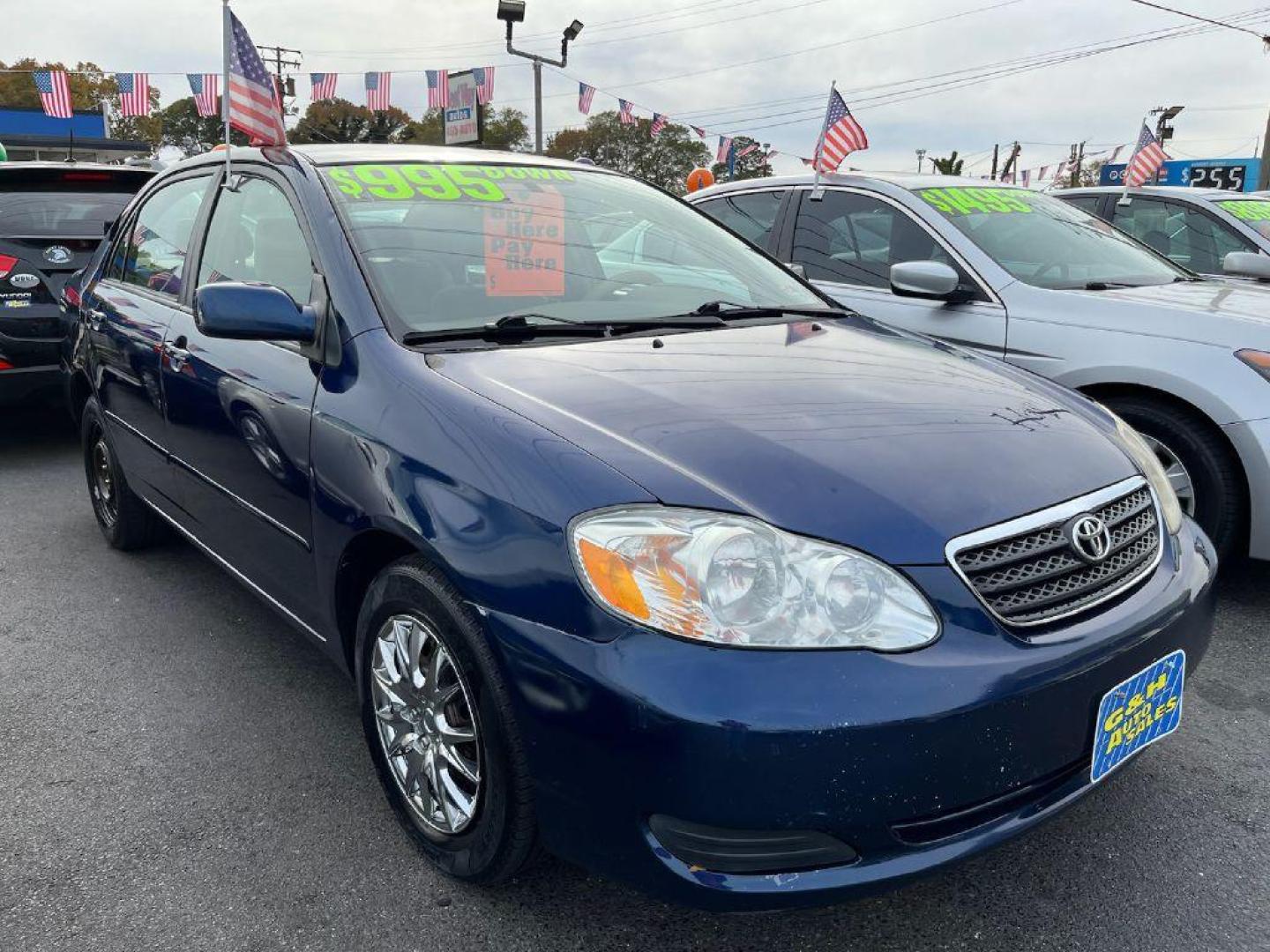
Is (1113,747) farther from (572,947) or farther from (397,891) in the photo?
(397,891)

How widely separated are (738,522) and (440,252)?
1.30 m

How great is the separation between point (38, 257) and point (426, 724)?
474cm

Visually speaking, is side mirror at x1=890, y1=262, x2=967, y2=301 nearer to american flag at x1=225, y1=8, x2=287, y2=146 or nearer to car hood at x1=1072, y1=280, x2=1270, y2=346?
car hood at x1=1072, y1=280, x2=1270, y2=346

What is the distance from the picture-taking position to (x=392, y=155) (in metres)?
2.96

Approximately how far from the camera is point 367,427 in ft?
6.91

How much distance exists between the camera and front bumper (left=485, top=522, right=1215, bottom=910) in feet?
4.94

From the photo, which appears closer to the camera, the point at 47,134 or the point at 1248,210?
the point at 1248,210

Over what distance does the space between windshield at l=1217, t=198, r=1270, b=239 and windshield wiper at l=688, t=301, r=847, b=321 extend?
502 centimetres

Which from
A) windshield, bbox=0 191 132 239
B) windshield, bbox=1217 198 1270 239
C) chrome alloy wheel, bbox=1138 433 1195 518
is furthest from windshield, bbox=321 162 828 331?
windshield, bbox=1217 198 1270 239

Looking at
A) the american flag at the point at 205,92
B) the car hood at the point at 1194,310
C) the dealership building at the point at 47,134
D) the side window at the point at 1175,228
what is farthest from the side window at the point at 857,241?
the dealership building at the point at 47,134

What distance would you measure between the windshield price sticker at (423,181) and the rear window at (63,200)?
3691mm

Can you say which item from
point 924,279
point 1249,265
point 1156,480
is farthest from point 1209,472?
point 1249,265

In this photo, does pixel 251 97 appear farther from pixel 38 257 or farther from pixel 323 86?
pixel 323 86

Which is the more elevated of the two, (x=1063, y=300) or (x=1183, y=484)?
(x=1063, y=300)
